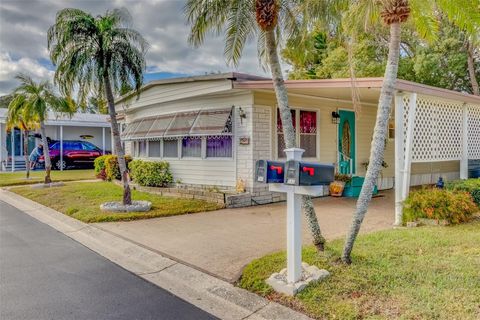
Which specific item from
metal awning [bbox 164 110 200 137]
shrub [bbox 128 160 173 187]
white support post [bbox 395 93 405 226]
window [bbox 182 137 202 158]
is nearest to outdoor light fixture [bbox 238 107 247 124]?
metal awning [bbox 164 110 200 137]

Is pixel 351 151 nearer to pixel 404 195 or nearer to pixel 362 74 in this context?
pixel 404 195

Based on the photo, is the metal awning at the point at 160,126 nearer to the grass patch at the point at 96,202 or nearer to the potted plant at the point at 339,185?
the grass patch at the point at 96,202

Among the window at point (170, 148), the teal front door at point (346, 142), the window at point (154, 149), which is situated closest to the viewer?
the teal front door at point (346, 142)

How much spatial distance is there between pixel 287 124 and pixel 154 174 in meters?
8.25

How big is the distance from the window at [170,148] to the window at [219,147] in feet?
5.35

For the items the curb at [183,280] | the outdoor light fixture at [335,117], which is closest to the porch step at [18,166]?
the curb at [183,280]

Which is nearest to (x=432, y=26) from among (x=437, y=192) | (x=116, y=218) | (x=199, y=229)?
(x=437, y=192)

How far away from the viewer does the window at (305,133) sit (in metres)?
11.0

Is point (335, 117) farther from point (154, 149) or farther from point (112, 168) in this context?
point (112, 168)

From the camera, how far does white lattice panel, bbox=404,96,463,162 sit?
8.47 m

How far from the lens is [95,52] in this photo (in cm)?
870

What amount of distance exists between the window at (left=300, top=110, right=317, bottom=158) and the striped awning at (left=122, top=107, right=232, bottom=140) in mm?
2366

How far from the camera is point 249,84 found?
9453 millimetres

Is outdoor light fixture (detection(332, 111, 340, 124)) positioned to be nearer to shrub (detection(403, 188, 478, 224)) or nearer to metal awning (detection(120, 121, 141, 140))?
shrub (detection(403, 188, 478, 224))
